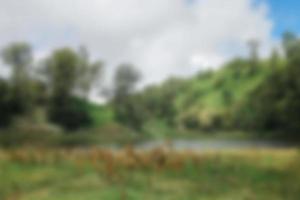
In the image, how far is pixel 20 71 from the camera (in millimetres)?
79625

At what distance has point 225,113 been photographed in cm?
8850

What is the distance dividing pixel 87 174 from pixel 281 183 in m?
7.27

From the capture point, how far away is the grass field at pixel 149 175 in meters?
15.6

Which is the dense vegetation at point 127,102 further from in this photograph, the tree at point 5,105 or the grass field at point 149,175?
the grass field at point 149,175

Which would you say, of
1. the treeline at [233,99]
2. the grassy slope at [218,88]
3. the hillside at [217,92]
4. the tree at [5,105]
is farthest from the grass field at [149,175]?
the grassy slope at [218,88]

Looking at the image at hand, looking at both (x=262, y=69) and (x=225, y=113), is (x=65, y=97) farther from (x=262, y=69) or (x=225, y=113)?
(x=262, y=69)

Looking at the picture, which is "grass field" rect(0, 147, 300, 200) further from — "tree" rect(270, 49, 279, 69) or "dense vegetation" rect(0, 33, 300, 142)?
"tree" rect(270, 49, 279, 69)

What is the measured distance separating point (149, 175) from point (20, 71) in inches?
2532

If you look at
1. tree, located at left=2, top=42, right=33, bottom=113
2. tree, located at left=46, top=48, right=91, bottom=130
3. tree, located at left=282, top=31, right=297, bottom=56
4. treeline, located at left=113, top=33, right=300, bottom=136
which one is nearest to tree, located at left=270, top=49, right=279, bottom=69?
treeline, located at left=113, top=33, right=300, bottom=136

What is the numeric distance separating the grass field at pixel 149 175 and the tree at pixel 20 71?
48164 mm

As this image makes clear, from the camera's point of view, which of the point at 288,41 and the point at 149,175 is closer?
the point at 149,175

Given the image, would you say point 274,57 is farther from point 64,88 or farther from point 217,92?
point 64,88

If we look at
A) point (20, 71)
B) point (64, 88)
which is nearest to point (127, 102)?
point (64, 88)

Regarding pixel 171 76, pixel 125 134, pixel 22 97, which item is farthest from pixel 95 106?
pixel 171 76
